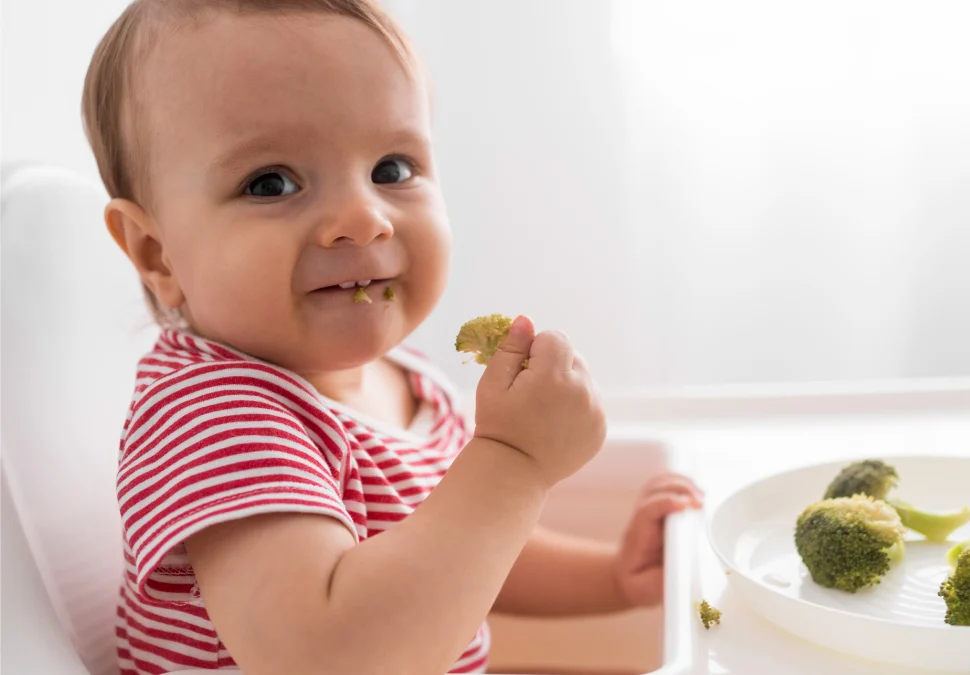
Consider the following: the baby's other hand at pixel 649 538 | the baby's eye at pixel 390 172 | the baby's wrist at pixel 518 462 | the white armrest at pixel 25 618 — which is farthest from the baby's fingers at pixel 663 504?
the white armrest at pixel 25 618

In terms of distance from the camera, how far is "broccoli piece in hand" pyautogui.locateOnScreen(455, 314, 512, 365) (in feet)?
2.11

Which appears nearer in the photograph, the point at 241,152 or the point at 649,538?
the point at 241,152

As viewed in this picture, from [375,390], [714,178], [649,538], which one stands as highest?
[714,178]

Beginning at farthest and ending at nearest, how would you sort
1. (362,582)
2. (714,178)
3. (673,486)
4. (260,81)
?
(714,178) → (673,486) → (260,81) → (362,582)

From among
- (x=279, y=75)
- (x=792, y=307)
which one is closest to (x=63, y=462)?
Result: (x=279, y=75)

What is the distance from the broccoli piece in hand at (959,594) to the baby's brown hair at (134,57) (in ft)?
1.58

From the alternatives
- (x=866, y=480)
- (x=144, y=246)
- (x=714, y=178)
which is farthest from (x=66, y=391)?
(x=714, y=178)

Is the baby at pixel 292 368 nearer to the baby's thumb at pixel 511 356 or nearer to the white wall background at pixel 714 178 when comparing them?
the baby's thumb at pixel 511 356

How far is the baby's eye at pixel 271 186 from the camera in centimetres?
66

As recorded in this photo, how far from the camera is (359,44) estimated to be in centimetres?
67

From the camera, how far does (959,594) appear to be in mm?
591

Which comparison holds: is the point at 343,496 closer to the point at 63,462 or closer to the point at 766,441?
the point at 63,462

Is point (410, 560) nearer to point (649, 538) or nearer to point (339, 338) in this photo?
point (339, 338)

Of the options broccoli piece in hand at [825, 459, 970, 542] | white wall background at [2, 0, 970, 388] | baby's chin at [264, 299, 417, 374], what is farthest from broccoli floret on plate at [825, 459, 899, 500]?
white wall background at [2, 0, 970, 388]
